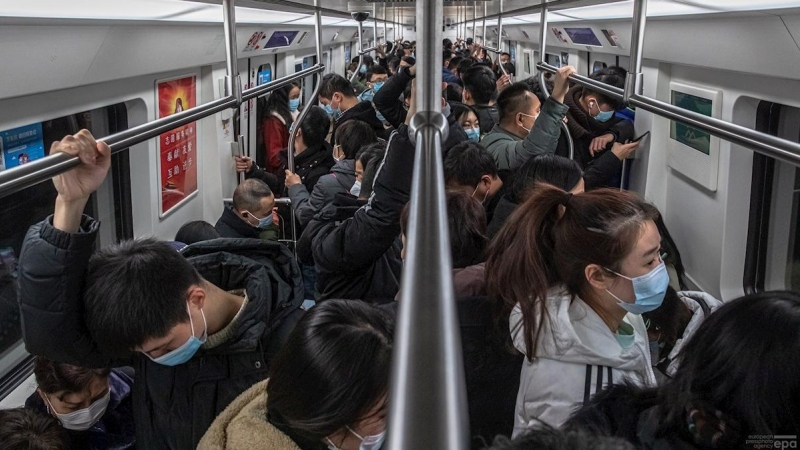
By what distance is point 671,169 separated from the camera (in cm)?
405

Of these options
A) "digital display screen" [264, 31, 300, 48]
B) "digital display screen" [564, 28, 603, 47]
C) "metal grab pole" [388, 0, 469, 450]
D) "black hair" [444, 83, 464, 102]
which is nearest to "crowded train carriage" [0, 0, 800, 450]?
"metal grab pole" [388, 0, 469, 450]

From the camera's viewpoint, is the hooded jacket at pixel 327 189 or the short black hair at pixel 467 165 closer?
the short black hair at pixel 467 165

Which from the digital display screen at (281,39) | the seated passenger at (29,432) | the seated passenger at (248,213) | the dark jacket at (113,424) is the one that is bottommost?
the dark jacket at (113,424)

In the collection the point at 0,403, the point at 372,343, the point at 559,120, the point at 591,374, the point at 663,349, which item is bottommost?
the point at 0,403

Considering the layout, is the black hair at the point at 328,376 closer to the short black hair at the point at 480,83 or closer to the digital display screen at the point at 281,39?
the short black hair at the point at 480,83

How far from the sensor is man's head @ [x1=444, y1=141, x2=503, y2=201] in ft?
9.33

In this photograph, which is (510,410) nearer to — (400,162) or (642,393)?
(642,393)

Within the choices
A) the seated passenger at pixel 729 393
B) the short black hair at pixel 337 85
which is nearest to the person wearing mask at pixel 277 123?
the short black hair at pixel 337 85

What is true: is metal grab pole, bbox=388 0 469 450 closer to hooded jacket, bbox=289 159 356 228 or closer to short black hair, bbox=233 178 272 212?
hooded jacket, bbox=289 159 356 228

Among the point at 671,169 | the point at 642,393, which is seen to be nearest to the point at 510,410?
the point at 642,393

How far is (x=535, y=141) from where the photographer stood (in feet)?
11.0

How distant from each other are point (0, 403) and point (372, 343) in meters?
1.92

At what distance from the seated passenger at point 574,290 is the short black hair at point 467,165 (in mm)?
1083

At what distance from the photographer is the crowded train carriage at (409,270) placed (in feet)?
3.58
